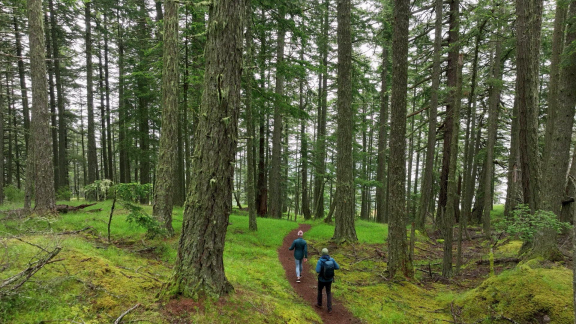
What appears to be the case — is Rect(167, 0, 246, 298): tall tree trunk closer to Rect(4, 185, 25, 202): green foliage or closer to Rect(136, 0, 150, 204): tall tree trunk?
Rect(136, 0, 150, 204): tall tree trunk

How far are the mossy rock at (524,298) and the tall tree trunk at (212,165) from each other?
17.6 feet

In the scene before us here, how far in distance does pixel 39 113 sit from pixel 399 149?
39.6 feet

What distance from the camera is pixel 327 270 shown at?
6.32 m

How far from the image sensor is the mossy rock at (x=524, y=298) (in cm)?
457

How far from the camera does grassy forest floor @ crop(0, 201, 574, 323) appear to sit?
3686 millimetres

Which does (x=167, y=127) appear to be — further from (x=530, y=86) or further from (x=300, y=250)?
(x=530, y=86)

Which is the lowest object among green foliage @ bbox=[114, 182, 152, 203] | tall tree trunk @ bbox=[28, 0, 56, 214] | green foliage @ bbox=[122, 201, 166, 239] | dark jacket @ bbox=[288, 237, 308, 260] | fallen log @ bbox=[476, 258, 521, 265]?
fallen log @ bbox=[476, 258, 521, 265]

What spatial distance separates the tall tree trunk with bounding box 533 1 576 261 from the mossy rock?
1270mm

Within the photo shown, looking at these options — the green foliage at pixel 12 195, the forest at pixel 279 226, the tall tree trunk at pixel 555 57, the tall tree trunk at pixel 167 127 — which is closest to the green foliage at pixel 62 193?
the green foliage at pixel 12 195

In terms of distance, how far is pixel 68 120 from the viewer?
2594cm

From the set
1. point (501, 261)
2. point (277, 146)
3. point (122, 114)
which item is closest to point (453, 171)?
point (501, 261)

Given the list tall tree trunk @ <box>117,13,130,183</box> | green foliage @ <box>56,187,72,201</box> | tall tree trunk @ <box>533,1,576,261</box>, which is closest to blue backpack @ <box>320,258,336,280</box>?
tall tree trunk @ <box>533,1,576,261</box>

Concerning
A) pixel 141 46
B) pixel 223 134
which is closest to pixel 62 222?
pixel 223 134

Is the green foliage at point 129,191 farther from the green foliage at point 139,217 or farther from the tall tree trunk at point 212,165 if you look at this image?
the tall tree trunk at point 212,165
